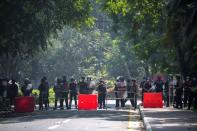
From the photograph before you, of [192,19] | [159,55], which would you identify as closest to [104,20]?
[159,55]

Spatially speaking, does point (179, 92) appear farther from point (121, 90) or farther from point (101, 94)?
point (121, 90)

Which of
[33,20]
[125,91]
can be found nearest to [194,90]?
[125,91]

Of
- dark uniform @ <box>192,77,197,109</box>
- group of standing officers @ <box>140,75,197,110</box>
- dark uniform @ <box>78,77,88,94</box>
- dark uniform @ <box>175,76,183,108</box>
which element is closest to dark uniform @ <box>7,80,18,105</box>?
dark uniform @ <box>78,77,88,94</box>

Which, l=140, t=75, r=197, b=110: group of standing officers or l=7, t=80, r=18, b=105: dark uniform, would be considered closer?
l=140, t=75, r=197, b=110: group of standing officers

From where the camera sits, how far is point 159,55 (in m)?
45.4

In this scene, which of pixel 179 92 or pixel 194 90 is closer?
pixel 194 90

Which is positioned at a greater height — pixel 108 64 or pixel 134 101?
pixel 108 64

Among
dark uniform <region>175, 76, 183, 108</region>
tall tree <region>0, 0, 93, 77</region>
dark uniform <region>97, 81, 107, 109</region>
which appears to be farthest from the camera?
dark uniform <region>97, 81, 107, 109</region>

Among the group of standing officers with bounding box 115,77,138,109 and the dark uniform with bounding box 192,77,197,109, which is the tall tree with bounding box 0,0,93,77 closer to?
the group of standing officers with bounding box 115,77,138,109

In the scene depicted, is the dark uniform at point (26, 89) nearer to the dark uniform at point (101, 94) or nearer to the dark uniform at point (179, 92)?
the dark uniform at point (101, 94)

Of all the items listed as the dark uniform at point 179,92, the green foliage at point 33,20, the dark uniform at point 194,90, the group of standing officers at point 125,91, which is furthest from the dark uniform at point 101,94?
the dark uniform at point 194,90

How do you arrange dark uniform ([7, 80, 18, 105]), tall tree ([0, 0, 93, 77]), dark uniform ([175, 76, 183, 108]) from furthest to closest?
1. dark uniform ([7, 80, 18, 105])
2. dark uniform ([175, 76, 183, 108])
3. tall tree ([0, 0, 93, 77])

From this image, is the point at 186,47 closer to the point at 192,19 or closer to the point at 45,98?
the point at 192,19

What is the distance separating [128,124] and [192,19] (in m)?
8.82
